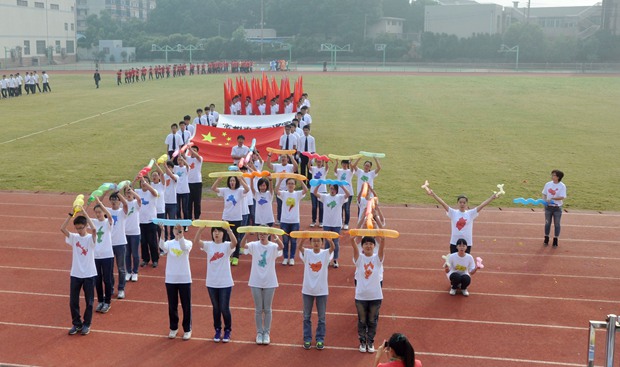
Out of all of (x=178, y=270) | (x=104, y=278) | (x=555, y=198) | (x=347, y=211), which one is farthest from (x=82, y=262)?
(x=555, y=198)

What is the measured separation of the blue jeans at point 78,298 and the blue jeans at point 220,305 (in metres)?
1.54

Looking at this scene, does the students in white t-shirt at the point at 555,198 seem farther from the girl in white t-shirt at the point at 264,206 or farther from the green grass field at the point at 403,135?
the girl in white t-shirt at the point at 264,206

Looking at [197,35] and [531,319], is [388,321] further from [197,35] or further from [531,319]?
[197,35]

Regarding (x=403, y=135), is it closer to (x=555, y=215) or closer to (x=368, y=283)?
(x=555, y=215)

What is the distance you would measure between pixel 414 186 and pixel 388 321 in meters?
8.56

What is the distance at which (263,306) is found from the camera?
27.3 ft

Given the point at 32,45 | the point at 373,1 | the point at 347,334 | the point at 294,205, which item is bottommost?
the point at 347,334

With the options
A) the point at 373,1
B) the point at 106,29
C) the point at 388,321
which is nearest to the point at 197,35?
the point at 106,29

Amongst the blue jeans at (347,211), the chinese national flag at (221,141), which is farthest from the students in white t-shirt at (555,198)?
the chinese national flag at (221,141)

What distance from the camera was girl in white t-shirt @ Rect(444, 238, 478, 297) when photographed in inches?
391

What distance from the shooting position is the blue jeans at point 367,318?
802cm

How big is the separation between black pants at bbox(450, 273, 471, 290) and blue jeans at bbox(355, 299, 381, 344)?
2232 millimetres

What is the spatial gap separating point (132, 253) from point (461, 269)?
4.97 m

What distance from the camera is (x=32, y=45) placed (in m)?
71.0
